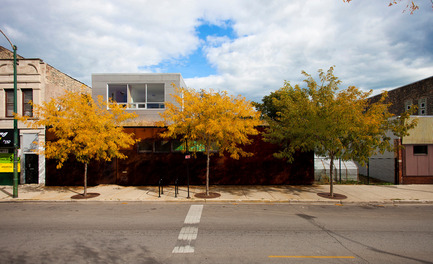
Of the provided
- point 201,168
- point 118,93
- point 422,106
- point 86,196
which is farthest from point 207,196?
point 422,106

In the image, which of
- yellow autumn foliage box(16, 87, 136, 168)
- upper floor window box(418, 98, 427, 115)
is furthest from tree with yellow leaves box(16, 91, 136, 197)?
upper floor window box(418, 98, 427, 115)

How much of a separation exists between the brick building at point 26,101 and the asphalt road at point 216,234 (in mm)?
5833

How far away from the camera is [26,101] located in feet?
54.2

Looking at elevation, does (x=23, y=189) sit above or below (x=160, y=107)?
below

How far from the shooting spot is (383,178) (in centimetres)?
1720

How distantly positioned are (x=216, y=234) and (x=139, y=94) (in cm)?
1592

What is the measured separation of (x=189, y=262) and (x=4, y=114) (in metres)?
18.1

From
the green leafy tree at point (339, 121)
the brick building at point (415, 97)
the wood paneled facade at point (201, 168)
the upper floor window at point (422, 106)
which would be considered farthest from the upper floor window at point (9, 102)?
the upper floor window at point (422, 106)

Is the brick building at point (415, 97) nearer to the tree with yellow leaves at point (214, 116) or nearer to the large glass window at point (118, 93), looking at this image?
the tree with yellow leaves at point (214, 116)

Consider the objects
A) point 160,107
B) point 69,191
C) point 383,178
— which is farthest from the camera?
point 160,107

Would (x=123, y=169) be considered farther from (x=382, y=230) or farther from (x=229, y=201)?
(x=382, y=230)


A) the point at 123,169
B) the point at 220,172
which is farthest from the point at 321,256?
the point at 123,169

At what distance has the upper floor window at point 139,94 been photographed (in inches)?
769

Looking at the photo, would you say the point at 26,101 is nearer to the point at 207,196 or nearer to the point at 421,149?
the point at 207,196
